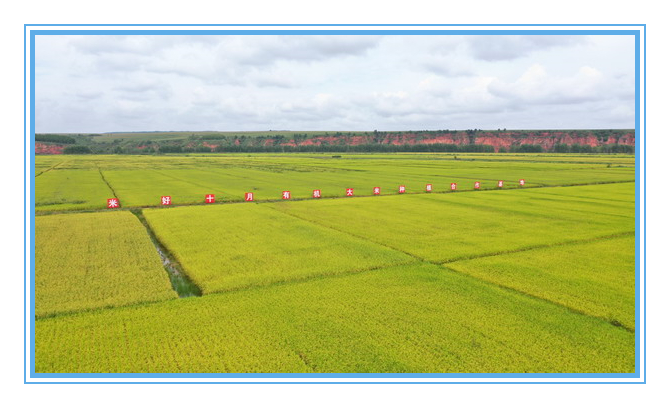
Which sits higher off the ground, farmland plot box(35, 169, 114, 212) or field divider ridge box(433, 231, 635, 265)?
farmland plot box(35, 169, 114, 212)

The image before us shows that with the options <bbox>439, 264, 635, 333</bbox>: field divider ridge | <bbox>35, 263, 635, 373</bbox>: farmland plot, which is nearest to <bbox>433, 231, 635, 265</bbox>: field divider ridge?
<bbox>439, 264, 635, 333</bbox>: field divider ridge

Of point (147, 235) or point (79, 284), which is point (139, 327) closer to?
point (79, 284)

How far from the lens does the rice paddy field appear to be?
7.85 metres

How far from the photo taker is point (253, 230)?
19.7 meters

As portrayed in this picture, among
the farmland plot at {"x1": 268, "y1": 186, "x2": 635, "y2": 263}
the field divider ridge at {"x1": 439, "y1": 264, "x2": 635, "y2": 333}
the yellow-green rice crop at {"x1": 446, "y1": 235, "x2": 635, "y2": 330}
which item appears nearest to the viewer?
the field divider ridge at {"x1": 439, "y1": 264, "x2": 635, "y2": 333}

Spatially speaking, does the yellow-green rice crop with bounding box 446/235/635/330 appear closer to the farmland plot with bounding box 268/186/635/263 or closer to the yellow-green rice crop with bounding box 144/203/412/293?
the farmland plot with bounding box 268/186/635/263

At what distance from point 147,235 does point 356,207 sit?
13.2m

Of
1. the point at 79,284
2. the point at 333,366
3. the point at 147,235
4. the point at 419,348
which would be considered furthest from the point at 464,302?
the point at 147,235

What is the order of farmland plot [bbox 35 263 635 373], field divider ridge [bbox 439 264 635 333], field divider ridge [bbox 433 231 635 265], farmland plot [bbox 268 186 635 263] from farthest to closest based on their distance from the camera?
1. farmland plot [bbox 268 186 635 263]
2. field divider ridge [bbox 433 231 635 265]
3. field divider ridge [bbox 439 264 635 333]
4. farmland plot [bbox 35 263 635 373]

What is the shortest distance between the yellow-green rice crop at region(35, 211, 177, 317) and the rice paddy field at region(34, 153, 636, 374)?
7 cm

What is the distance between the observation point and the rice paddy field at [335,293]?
785cm

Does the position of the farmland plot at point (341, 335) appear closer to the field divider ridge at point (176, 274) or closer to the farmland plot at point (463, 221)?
the field divider ridge at point (176, 274)

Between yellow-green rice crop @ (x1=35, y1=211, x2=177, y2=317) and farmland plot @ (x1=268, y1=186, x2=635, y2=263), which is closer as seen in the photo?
yellow-green rice crop @ (x1=35, y1=211, x2=177, y2=317)

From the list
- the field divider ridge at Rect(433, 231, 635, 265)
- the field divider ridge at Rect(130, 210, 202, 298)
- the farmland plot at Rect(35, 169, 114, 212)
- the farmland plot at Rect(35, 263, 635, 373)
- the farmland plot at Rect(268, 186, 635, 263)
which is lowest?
the farmland plot at Rect(35, 263, 635, 373)
